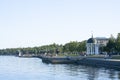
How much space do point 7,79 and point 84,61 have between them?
182 ft

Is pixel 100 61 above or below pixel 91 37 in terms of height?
below

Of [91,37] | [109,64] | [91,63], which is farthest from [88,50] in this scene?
[109,64]

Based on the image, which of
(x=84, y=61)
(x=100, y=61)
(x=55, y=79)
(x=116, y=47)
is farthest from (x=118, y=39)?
(x=55, y=79)

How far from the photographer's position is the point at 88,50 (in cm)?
15325

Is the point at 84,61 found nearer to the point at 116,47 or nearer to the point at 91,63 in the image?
the point at 91,63

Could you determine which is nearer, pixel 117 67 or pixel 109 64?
pixel 117 67

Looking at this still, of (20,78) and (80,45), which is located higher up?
(80,45)

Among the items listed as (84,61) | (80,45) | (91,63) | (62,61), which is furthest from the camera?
(80,45)

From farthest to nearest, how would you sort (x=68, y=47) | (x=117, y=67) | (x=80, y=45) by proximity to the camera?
(x=68, y=47) → (x=80, y=45) → (x=117, y=67)

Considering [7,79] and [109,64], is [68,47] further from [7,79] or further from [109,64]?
[7,79]

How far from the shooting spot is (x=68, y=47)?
633 feet

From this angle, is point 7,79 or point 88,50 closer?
point 7,79

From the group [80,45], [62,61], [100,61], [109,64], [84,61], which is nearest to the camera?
[109,64]

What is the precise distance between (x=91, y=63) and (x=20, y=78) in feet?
147
